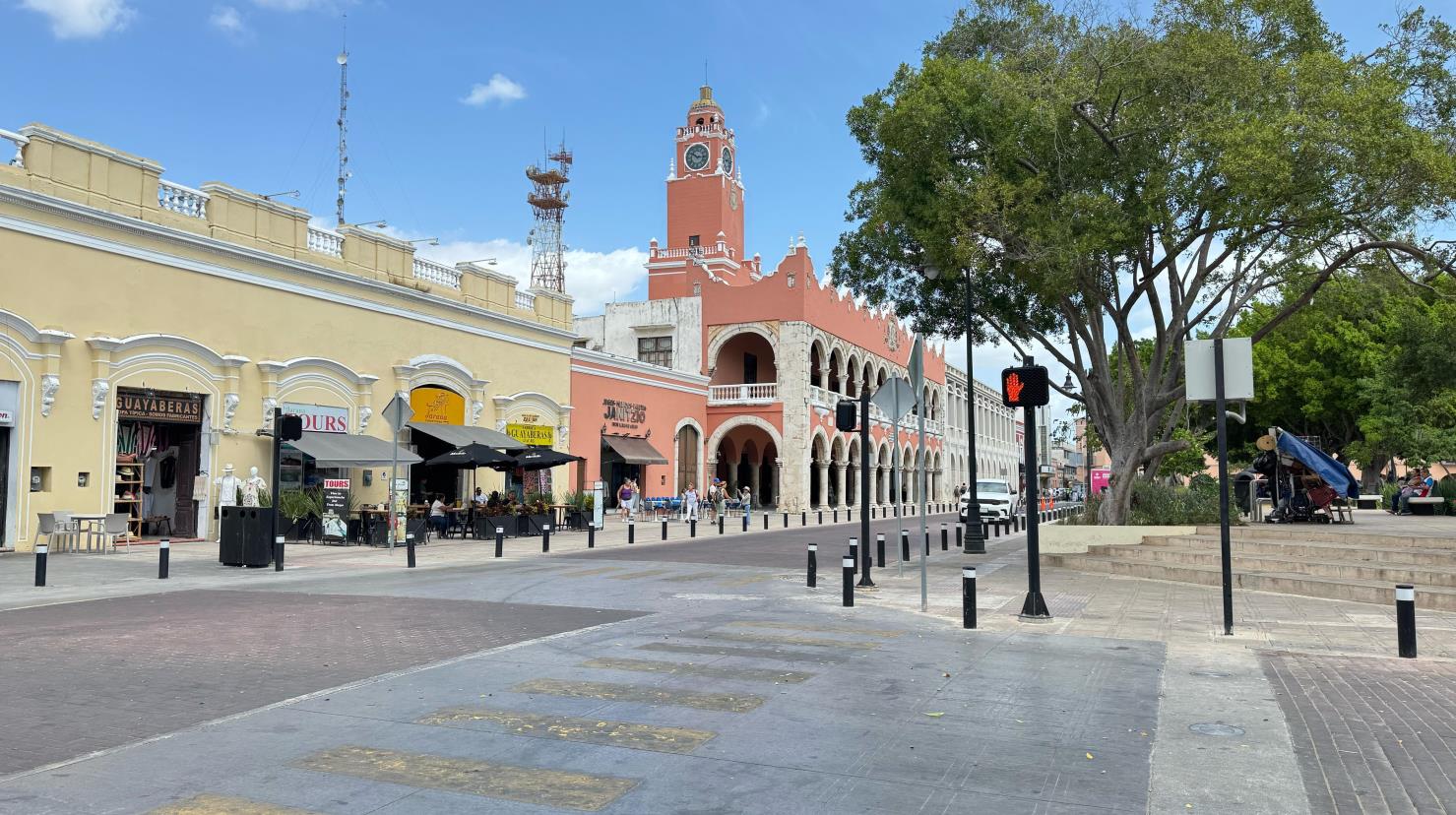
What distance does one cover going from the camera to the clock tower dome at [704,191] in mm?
54156

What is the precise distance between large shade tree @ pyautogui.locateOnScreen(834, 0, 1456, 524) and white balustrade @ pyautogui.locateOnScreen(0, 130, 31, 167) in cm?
1578

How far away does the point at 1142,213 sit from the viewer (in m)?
16.1

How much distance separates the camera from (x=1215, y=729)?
6059 mm

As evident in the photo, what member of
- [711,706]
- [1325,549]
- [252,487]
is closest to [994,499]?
[1325,549]

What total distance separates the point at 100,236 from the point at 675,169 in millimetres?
37824

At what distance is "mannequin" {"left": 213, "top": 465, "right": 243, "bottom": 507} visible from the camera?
22.0 metres

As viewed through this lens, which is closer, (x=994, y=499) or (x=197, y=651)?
(x=197, y=651)

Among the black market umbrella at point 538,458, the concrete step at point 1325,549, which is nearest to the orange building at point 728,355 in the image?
the black market umbrella at point 538,458

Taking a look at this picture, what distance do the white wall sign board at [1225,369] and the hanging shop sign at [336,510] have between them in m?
18.4

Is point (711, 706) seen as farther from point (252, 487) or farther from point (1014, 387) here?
point (252, 487)

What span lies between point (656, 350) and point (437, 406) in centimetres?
2165

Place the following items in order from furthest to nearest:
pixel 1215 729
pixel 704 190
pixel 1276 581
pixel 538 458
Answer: pixel 704 190, pixel 538 458, pixel 1276 581, pixel 1215 729

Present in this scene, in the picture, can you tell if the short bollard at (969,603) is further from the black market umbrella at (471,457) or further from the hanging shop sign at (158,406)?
the hanging shop sign at (158,406)

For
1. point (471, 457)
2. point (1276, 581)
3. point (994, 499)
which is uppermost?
point (471, 457)
